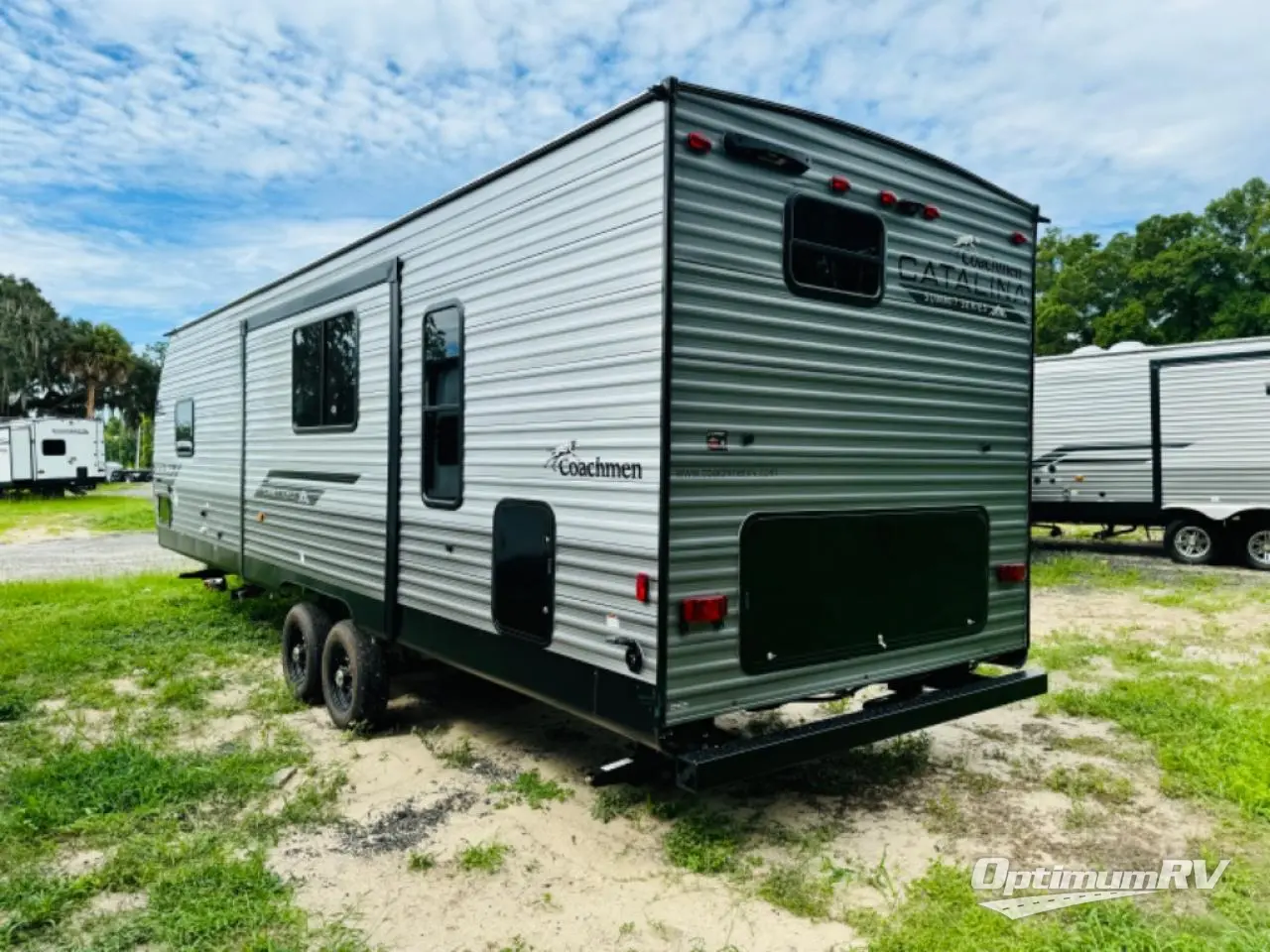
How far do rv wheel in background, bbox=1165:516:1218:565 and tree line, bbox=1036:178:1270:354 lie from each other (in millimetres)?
23888

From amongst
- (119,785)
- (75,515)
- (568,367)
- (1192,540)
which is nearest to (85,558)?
(75,515)

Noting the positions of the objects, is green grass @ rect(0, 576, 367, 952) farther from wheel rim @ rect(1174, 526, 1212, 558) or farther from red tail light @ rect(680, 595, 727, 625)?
wheel rim @ rect(1174, 526, 1212, 558)

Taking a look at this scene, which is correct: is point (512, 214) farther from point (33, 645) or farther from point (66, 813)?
point (33, 645)

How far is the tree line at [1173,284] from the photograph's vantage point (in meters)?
35.1

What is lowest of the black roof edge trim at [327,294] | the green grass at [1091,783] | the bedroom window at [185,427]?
the green grass at [1091,783]

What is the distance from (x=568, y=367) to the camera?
4047mm

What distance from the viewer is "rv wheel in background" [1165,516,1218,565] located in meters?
13.9

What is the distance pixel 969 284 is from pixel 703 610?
2.52m

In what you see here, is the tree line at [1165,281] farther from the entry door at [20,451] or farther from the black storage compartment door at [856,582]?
the black storage compartment door at [856,582]

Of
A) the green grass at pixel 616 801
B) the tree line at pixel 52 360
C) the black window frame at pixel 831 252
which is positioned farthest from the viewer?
the tree line at pixel 52 360

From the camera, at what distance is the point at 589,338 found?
12.9 feet

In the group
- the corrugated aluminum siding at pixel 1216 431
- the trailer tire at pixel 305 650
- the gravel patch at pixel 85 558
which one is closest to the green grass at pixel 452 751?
the trailer tire at pixel 305 650

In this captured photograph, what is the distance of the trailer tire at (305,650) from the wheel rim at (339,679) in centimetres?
16

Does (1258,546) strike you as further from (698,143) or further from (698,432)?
(698,143)
